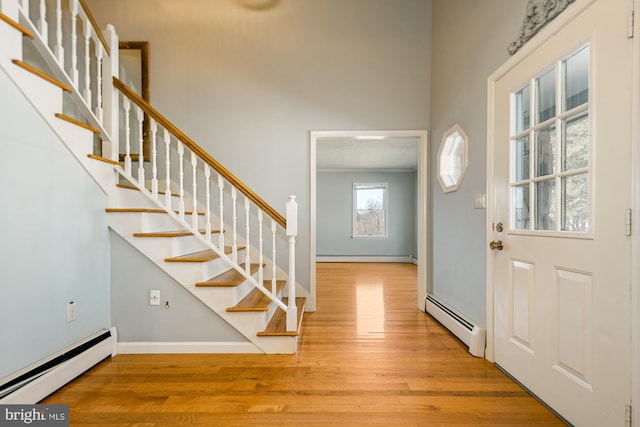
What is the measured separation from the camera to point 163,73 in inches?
135

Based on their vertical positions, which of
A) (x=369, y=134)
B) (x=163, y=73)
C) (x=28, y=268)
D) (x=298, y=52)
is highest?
(x=298, y=52)

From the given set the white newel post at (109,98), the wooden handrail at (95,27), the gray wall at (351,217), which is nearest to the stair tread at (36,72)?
the white newel post at (109,98)

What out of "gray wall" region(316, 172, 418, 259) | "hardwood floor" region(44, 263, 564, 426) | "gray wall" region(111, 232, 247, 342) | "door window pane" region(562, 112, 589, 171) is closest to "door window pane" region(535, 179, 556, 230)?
"door window pane" region(562, 112, 589, 171)

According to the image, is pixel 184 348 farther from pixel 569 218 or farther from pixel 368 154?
pixel 368 154

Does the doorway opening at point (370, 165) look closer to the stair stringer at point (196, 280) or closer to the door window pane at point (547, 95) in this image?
the stair stringer at point (196, 280)

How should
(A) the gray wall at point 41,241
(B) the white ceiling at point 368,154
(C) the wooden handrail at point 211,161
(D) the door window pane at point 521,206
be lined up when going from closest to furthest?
(A) the gray wall at point 41,241, (D) the door window pane at point 521,206, (C) the wooden handrail at point 211,161, (B) the white ceiling at point 368,154

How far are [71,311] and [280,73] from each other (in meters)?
2.92

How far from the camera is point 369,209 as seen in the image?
781 centimetres

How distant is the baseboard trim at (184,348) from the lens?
2.30m

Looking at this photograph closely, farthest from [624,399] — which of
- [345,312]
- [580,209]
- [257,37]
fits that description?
[257,37]

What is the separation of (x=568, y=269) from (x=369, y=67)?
9.24 feet

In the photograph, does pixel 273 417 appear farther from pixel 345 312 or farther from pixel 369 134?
pixel 369 134

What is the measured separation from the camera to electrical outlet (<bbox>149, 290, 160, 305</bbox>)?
2.30m

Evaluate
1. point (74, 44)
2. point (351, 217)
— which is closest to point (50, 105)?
point (74, 44)
